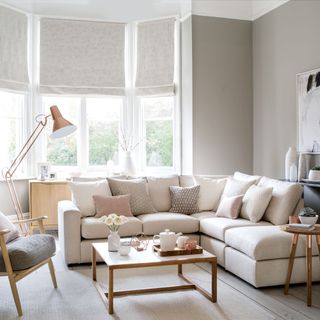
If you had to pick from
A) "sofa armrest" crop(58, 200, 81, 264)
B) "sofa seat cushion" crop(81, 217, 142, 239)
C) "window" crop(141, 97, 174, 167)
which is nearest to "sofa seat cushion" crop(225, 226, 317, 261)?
"sofa seat cushion" crop(81, 217, 142, 239)

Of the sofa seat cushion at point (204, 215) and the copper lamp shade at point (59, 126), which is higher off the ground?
the copper lamp shade at point (59, 126)

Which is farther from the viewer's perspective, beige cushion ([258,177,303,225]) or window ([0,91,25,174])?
window ([0,91,25,174])

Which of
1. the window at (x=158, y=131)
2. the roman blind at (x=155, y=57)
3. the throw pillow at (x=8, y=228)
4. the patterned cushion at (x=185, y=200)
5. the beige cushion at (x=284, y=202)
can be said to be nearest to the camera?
the throw pillow at (x=8, y=228)

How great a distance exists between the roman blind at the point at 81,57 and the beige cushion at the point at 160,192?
2.32m

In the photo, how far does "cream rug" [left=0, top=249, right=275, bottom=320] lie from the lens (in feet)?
11.1

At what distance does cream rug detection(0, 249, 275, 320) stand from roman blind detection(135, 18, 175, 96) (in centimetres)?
381

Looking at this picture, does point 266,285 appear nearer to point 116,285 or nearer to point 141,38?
point 116,285

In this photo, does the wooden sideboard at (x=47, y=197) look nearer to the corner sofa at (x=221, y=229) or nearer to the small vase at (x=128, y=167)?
the small vase at (x=128, y=167)

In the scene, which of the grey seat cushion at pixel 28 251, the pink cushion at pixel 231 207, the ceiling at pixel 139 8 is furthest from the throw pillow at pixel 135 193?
the ceiling at pixel 139 8

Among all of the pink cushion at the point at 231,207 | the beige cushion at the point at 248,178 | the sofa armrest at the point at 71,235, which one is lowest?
the sofa armrest at the point at 71,235

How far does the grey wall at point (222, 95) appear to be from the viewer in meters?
7.06

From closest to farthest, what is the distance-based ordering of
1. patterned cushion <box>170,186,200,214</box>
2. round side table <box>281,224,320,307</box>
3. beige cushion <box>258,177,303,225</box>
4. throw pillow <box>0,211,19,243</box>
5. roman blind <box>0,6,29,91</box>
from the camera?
round side table <box>281,224,320,307</box> → throw pillow <box>0,211,19,243</box> → beige cushion <box>258,177,303,225</box> → patterned cushion <box>170,186,200,214</box> → roman blind <box>0,6,29,91</box>

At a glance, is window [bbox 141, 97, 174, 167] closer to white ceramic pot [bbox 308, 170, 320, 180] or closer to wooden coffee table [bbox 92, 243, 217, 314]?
white ceramic pot [bbox 308, 170, 320, 180]

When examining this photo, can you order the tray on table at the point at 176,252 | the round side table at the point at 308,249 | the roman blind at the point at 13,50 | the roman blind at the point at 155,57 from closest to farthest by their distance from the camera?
the round side table at the point at 308,249 < the tray on table at the point at 176,252 < the roman blind at the point at 13,50 < the roman blind at the point at 155,57
